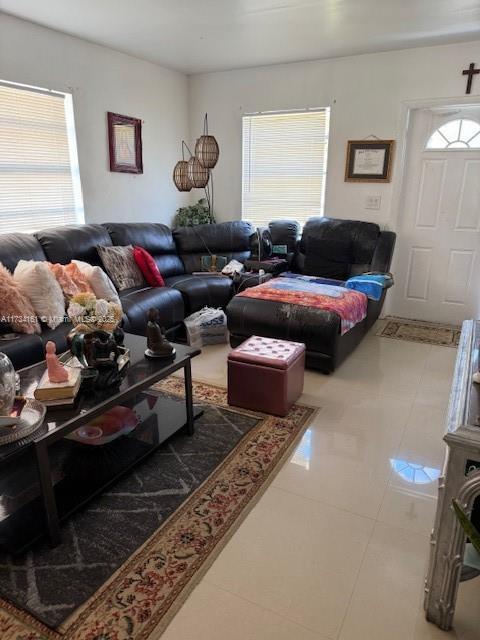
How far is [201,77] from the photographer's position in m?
5.20

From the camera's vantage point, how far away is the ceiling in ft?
10.1

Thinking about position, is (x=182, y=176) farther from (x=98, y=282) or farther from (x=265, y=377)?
(x=265, y=377)

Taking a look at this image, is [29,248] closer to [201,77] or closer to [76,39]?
[76,39]

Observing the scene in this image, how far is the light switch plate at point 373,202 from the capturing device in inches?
180

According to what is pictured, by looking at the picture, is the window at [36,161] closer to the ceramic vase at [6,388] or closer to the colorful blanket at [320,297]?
the colorful blanket at [320,297]

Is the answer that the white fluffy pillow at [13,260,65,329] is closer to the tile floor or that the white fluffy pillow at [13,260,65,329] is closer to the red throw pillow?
the red throw pillow

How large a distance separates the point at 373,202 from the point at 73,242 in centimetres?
304

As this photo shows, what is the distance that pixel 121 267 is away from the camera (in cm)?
383

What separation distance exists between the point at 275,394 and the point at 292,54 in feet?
11.6

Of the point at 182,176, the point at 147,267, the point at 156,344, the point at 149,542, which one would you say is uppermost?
the point at 182,176

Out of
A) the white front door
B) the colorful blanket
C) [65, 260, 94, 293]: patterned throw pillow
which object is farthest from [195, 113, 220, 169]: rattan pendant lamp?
the white front door

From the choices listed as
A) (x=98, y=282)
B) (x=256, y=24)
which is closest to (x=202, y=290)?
(x=98, y=282)

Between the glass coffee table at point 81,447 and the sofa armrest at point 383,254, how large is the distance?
8.18 feet

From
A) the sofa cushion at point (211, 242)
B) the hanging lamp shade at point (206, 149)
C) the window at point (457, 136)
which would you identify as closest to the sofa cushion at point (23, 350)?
the sofa cushion at point (211, 242)
